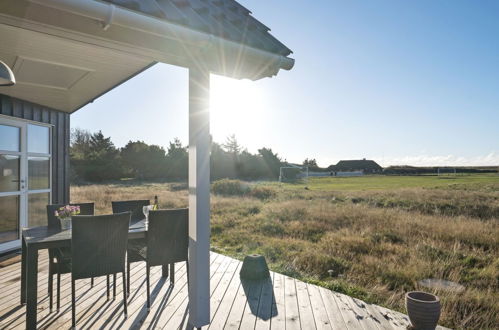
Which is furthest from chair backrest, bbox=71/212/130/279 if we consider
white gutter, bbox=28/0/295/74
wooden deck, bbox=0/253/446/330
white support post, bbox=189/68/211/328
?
white gutter, bbox=28/0/295/74

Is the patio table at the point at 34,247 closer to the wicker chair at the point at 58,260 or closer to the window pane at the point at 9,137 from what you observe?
the wicker chair at the point at 58,260

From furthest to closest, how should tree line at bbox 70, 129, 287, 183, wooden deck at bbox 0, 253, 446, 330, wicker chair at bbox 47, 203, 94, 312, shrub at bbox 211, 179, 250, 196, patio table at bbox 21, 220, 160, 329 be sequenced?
1. tree line at bbox 70, 129, 287, 183
2. shrub at bbox 211, 179, 250, 196
3. wicker chair at bbox 47, 203, 94, 312
4. wooden deck at bbox 0, 253, 446, 330
5. patio table at bbox 21, 220, 160, 329

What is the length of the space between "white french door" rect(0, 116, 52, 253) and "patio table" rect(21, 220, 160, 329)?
2.59 m

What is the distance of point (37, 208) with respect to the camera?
5582 millimetres

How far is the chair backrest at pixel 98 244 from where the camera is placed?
2.54 metres

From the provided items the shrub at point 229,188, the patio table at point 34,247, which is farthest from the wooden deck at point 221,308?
the shrub at point 229,188

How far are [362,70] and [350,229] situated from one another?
4.10m

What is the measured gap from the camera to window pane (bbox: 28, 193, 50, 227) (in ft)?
17.8

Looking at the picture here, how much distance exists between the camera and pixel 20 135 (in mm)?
5188

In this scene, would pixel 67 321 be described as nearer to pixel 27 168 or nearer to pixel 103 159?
pixel 27 168

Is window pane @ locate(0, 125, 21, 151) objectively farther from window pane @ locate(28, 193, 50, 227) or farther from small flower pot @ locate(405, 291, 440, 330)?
small flower pot @ locate(405, 291, 440, 330)

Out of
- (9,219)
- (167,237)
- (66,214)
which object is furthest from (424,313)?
(9,219)

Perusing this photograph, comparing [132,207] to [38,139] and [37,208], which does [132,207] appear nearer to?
[37,208]

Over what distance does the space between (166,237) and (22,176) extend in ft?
12.2
